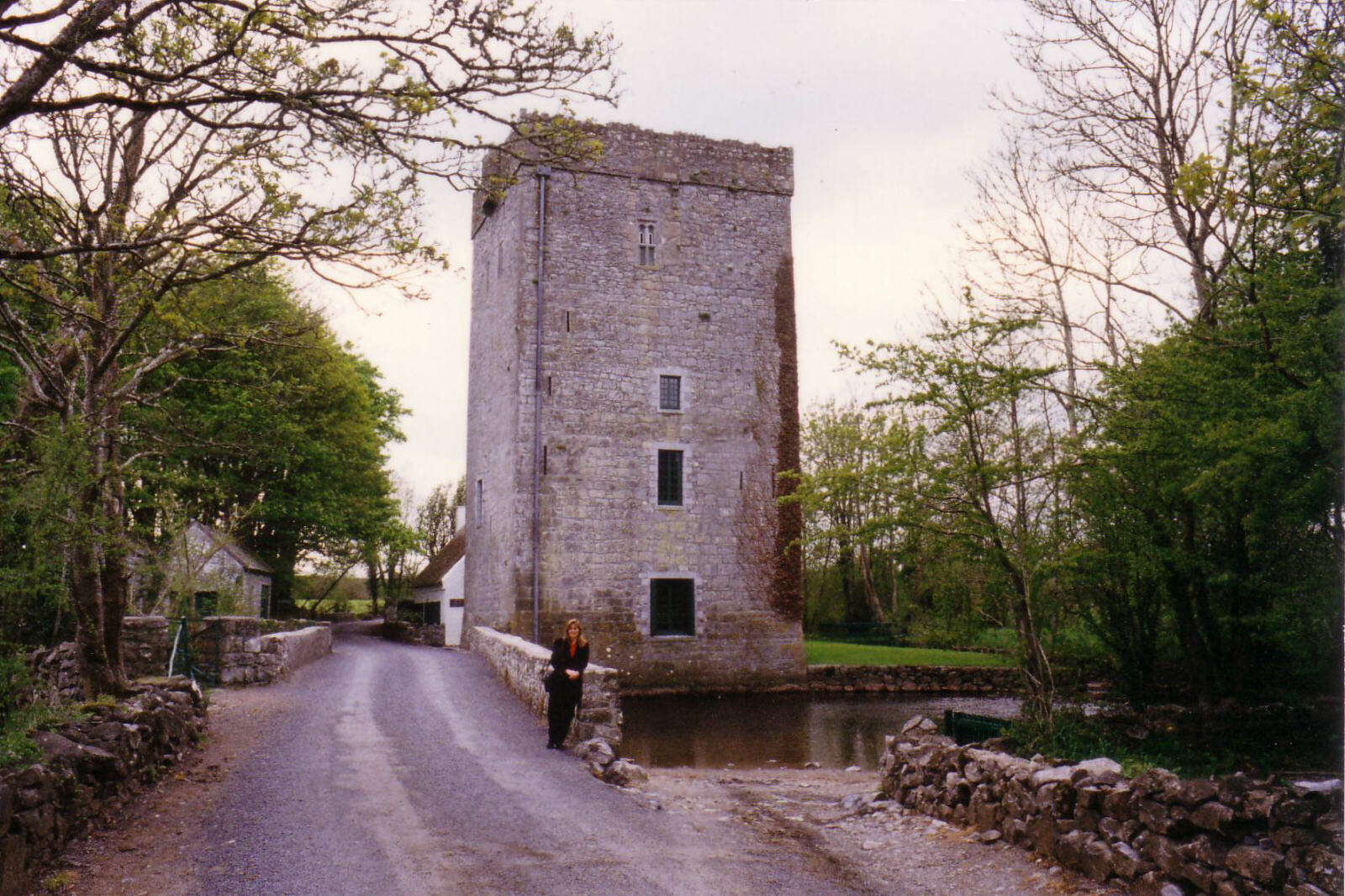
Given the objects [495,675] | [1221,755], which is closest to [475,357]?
[495,675]

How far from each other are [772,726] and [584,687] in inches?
335

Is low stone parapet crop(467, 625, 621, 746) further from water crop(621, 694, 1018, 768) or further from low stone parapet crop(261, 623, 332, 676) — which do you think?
low stone parapet crop(261, 623, 332, 676)

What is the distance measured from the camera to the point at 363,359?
40438 mm

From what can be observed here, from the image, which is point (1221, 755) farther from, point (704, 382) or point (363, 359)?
point (363, 359)

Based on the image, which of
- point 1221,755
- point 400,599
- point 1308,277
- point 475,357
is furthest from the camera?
point 400,599

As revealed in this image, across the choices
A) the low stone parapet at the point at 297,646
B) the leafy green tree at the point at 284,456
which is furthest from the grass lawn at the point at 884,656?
the leafy green tree at the point at 284,456

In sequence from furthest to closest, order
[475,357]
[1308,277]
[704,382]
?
[475,357], [704,382], [1308,277]

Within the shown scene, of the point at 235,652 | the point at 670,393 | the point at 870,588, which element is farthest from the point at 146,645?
the point at 870,588

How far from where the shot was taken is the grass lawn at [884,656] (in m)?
28.7

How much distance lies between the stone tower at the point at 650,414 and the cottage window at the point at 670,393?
0.09 feet

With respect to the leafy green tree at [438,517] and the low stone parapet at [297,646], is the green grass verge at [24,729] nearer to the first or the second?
the low stone parapet at [297,646]

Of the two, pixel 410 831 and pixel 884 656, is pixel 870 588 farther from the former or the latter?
pixel 410 831

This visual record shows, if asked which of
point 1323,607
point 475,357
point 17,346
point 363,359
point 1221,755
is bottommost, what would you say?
point 1221,755

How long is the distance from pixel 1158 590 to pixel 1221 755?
394 centimetres
